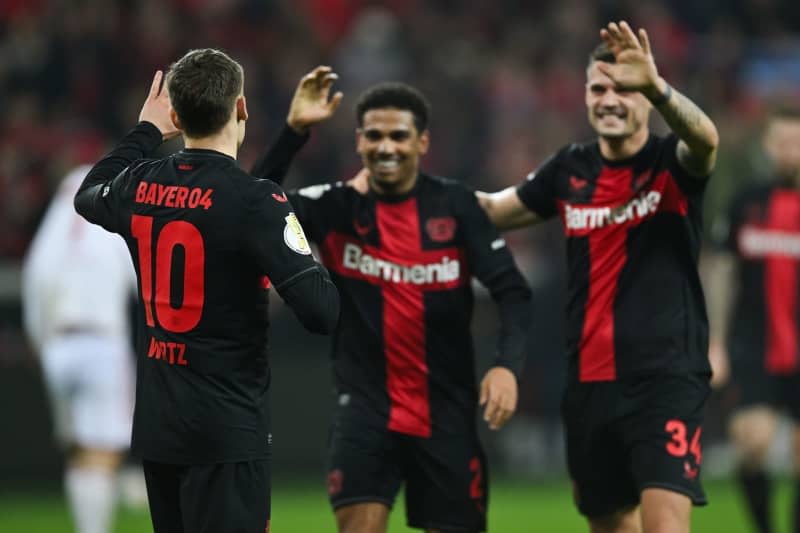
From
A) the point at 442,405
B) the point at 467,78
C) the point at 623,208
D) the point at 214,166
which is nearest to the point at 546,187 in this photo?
the point at 623,208

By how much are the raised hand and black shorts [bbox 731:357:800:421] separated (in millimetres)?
4528

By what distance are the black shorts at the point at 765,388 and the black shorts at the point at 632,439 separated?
2.77m

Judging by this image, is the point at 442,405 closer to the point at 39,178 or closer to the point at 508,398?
the point at 508,398

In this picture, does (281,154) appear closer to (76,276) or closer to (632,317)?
(632,317)

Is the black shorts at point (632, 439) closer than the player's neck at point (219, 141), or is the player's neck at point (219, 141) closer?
the player's neck at point (219, 141)

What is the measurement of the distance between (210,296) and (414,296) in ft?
5.34

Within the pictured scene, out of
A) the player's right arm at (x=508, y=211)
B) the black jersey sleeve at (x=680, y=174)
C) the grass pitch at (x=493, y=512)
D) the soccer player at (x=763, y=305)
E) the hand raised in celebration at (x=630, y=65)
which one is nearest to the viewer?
the hand raised in celebration at (x=630, y=65)

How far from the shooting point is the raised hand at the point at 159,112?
498cm

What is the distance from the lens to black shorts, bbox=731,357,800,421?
326 inches

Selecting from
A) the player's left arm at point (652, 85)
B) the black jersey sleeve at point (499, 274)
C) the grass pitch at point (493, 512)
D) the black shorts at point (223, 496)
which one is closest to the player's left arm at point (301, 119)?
the black jersey sleeve at point (499, 274)

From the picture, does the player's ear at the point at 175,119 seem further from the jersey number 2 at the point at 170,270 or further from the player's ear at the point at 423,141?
the player's ear at the point at 423,141

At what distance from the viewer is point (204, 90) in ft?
14.6

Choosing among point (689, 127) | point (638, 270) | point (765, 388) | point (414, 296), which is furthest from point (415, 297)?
point (765, 388)

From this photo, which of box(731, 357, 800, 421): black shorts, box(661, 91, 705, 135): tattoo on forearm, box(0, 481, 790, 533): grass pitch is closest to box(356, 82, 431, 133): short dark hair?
box(661, 91, 705, 135): tattoo on forearm
